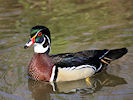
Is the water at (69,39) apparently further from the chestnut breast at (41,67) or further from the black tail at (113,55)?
the black tail at (113,55)

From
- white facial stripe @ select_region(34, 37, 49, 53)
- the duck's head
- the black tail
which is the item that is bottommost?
the black tail

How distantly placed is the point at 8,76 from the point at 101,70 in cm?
208

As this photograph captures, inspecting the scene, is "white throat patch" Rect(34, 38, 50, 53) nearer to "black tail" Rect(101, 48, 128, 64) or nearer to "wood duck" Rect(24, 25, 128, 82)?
"wood duck" Rect(24, 25, 128, 82)

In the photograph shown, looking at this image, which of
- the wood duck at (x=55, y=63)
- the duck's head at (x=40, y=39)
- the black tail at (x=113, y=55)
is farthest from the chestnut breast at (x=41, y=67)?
the black tail at (x=113, y=55)

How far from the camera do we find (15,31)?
9.74 m

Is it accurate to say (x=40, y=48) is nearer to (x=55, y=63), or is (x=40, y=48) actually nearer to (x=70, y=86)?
(x=55, y=63)

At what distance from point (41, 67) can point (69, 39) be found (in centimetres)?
229

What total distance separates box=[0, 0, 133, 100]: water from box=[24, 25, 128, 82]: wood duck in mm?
183

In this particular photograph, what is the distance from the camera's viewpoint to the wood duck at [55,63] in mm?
6633

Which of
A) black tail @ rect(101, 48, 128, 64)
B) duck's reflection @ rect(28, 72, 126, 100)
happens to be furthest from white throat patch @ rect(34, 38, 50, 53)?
black tail @ rect(101, 48, 128, 64)

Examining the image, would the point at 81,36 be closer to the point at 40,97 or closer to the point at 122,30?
the point at 122,30

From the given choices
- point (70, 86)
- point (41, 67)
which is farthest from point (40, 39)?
point (70, 86)

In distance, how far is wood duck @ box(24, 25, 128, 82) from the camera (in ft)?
21.8

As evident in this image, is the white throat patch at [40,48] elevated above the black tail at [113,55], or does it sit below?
above
